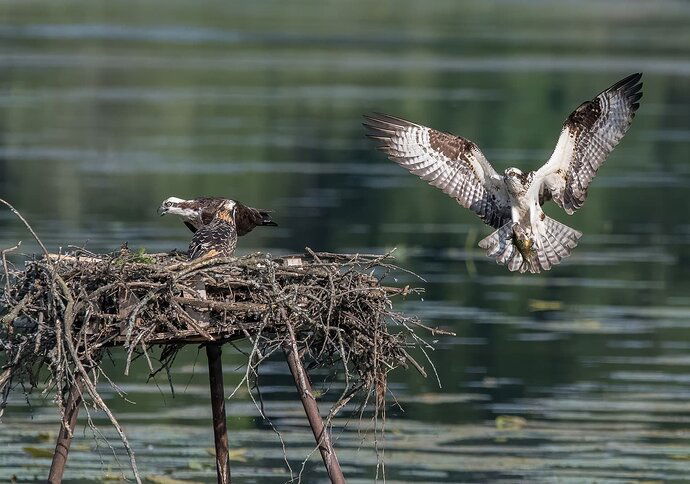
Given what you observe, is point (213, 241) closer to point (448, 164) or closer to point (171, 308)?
point (171, 308)

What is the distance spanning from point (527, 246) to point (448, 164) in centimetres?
76

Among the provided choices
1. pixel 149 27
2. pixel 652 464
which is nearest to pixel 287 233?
pixel 652 464

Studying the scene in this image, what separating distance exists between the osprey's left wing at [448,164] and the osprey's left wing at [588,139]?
0.35 m

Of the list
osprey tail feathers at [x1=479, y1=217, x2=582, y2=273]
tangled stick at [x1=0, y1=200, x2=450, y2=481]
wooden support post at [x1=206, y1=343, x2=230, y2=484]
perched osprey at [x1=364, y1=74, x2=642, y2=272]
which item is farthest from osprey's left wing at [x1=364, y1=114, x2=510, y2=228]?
tangled stick at [x1=0, y1=200, x2=450, y2=481]

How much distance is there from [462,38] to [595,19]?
42.8 feet

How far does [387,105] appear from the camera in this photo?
32906 millimetres

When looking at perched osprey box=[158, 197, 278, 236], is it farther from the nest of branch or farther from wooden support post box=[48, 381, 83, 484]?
wooden support post box=[48, 381, 83, 484]

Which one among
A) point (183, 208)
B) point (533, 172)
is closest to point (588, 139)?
point (533, 172)

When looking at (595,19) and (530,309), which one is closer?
(530,309)

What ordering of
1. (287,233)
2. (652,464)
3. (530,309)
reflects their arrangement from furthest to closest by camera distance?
(287,233) → (530,309) → (652,464)

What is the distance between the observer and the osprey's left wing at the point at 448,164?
11203 mm

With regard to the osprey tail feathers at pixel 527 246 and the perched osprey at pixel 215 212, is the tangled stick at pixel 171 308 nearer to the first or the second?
the perched osprey at pixel 215 212

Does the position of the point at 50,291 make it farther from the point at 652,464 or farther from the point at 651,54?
the point at 651,54

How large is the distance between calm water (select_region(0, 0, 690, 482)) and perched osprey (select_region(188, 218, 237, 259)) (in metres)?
0.80
